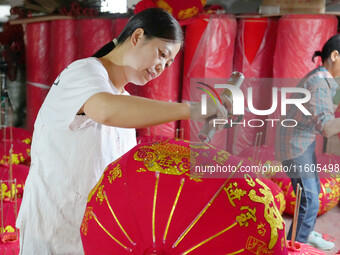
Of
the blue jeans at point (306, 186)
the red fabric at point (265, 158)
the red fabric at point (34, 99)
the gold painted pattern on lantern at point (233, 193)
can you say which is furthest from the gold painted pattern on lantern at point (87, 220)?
the red fabric at point (34, 99)

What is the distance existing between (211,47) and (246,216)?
2.73 meters

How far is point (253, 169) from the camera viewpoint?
106 centimetres

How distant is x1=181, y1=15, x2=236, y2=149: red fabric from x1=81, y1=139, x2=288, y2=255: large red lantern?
8.10 feet

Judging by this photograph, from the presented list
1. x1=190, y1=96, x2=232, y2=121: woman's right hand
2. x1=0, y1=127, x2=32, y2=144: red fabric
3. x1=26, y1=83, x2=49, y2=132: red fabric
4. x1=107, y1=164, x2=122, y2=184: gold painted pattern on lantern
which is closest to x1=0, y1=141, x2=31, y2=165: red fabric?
x1=0, y1=127, x2=32, y2=144: red fabric

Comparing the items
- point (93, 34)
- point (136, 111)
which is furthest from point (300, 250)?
point (93, 34)

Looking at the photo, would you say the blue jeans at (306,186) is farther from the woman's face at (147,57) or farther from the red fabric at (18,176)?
the red fabric at (18,176)

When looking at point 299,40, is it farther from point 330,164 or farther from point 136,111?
point 136,111

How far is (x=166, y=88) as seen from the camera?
144 inches

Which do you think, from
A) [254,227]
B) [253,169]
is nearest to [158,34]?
[253,169]

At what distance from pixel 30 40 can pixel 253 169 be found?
3614 mm

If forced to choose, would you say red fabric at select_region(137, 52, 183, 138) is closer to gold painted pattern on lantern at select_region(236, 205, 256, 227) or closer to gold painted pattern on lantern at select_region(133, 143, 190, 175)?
gold painted pattern on lantern at select_region(133, 143, 190, 175)

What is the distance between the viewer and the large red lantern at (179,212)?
884 mm

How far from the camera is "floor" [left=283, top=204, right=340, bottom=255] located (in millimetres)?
2786

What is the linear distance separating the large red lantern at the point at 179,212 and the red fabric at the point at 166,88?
102 inches
